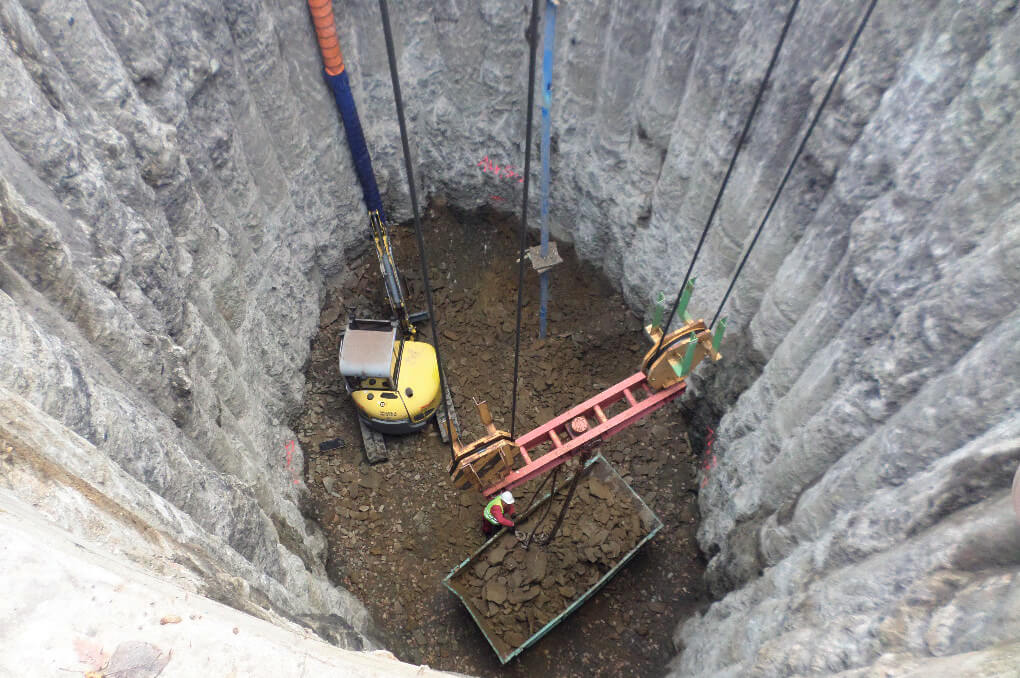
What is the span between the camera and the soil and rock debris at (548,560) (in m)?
7.75

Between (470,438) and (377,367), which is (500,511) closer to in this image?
(470,438)

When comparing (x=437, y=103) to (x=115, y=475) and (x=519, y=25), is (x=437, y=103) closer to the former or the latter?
(x=519, y=25)

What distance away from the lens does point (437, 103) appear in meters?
11.0

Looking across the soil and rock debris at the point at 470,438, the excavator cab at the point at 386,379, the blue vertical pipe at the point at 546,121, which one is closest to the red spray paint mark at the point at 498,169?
the soil and rock debris at the point at 470,438

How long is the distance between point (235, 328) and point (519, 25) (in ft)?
22.4

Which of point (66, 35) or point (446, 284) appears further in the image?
point (446, 284)

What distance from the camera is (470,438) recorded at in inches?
379

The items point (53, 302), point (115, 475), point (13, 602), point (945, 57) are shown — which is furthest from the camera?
point (945, 57)

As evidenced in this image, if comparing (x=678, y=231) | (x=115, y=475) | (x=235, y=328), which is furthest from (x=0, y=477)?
(x=678, y=231)

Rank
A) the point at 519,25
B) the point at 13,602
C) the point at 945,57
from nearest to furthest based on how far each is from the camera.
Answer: the point at 13,602 → the point at 945,57 → the point at 519,25

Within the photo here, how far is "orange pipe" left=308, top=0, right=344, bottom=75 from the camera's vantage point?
8656mm

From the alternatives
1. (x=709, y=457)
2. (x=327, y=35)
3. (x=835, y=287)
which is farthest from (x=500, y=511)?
(x=327, y=35)

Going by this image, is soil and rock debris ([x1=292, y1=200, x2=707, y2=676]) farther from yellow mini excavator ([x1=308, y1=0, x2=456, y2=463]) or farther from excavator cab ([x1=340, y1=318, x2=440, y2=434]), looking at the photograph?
excavator cab ([x1=340, y1=318, x2=440, y2=434])

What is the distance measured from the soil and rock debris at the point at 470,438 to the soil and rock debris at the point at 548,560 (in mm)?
392
